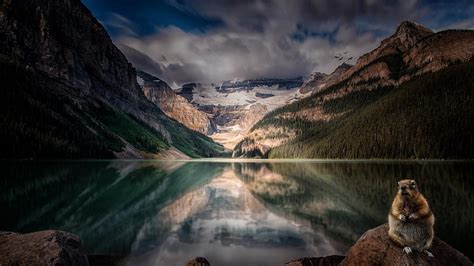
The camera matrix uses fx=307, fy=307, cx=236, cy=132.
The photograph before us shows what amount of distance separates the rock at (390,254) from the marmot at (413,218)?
209mm

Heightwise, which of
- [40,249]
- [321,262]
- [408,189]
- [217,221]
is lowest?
[217,221]

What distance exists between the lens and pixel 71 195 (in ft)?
117

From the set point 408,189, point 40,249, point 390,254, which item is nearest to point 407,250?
point 390,254

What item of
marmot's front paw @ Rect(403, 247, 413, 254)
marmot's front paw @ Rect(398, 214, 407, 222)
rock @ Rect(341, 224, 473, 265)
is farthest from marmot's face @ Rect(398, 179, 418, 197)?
rock @ Rect(341, 224, 473, 265)

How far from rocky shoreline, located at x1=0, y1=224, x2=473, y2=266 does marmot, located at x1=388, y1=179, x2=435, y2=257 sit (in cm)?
29

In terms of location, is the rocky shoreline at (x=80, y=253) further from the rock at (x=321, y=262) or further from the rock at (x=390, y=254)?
the rock at (x=321, y=262)

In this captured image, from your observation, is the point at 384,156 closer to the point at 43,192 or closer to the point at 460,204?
the point at 460,204

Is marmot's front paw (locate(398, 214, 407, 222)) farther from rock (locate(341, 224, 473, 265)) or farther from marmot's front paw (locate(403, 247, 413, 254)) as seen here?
rock (locate(341, 224, 473, 265))

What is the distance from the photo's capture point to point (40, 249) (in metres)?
9.58

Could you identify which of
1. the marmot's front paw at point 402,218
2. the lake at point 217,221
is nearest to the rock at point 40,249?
the lake at point 217,221

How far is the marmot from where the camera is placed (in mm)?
8164

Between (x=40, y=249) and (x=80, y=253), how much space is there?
6.94 feet

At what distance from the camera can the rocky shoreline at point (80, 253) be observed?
842 centimetres

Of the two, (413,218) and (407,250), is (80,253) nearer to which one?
(407,250)
